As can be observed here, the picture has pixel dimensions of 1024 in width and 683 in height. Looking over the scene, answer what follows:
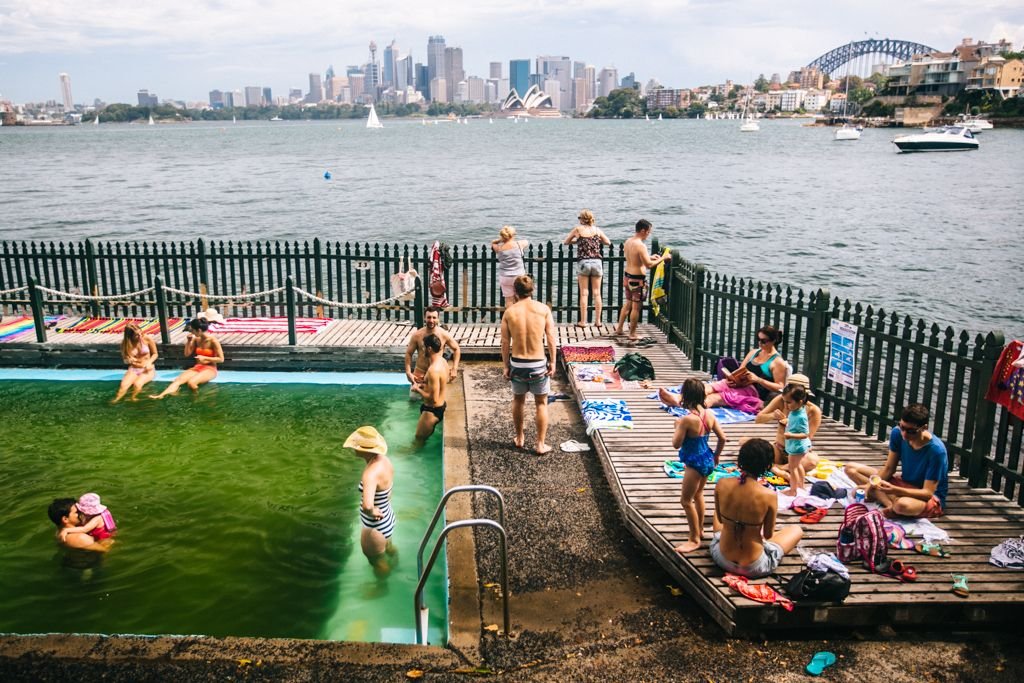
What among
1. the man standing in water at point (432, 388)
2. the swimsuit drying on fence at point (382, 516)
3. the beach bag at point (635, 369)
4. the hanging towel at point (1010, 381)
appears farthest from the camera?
the beach bag at point (635, 369)

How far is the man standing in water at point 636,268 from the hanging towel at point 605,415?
3240 mm

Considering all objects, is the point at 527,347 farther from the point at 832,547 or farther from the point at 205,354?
the point at 205,354

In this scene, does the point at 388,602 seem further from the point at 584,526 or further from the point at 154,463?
the point at 154,463

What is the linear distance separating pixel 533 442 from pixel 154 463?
192 inches

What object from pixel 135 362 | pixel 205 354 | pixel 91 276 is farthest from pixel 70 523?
pixel 91 276

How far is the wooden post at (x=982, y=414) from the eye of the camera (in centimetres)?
769

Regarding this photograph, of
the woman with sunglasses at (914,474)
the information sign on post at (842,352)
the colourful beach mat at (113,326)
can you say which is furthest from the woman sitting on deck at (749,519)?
the colourful beach mat at (113,326)

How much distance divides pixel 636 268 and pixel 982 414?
631cm

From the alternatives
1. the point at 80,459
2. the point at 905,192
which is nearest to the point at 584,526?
the point at 80,459

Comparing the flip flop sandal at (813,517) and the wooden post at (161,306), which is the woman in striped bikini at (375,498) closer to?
the flip flop sandal at (813,517)

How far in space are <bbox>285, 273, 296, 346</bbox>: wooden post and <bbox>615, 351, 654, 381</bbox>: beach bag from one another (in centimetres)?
569

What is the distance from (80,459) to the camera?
10.5 meters

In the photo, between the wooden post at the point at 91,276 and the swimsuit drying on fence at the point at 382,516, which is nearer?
the swimsuit drying on fence at the point at 382,516

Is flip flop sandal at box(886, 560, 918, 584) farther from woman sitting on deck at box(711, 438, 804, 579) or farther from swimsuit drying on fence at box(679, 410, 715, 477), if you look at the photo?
swimsuit drying on fence at box(679, 410, 715, 477)
